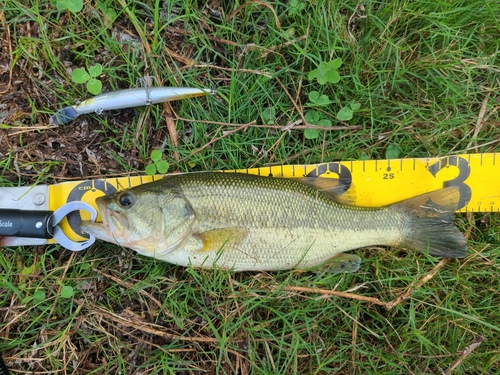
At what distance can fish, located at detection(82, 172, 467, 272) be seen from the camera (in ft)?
9.20

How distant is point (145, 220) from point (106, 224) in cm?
28

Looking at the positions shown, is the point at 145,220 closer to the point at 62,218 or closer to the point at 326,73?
the point at 62,218

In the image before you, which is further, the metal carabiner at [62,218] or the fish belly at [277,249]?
the metal carabiner at [62,218]

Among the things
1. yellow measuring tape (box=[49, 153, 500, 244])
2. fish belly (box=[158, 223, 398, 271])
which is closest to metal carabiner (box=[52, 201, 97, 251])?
yellow measuring tape (box=[49, 153, 500, 244])

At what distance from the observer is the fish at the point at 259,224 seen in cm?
280

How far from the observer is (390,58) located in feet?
11.1

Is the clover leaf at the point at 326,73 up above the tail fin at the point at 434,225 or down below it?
above

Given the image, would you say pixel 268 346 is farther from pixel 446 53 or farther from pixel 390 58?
pixel 446 53

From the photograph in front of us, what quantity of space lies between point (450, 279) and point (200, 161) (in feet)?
7.70

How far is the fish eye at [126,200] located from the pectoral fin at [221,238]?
0.54 meters

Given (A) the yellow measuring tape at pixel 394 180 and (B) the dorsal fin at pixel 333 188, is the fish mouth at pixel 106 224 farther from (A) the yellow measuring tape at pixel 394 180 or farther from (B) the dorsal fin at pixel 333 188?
(B) the dorsal fin at pixel 333 188

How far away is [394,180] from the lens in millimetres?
3252

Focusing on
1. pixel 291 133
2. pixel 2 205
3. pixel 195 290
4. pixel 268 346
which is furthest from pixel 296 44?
pixel 2 205

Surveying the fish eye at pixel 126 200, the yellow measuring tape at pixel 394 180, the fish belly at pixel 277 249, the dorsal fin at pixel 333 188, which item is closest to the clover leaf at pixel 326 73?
the yellow measuring tape at pixel 394 180
